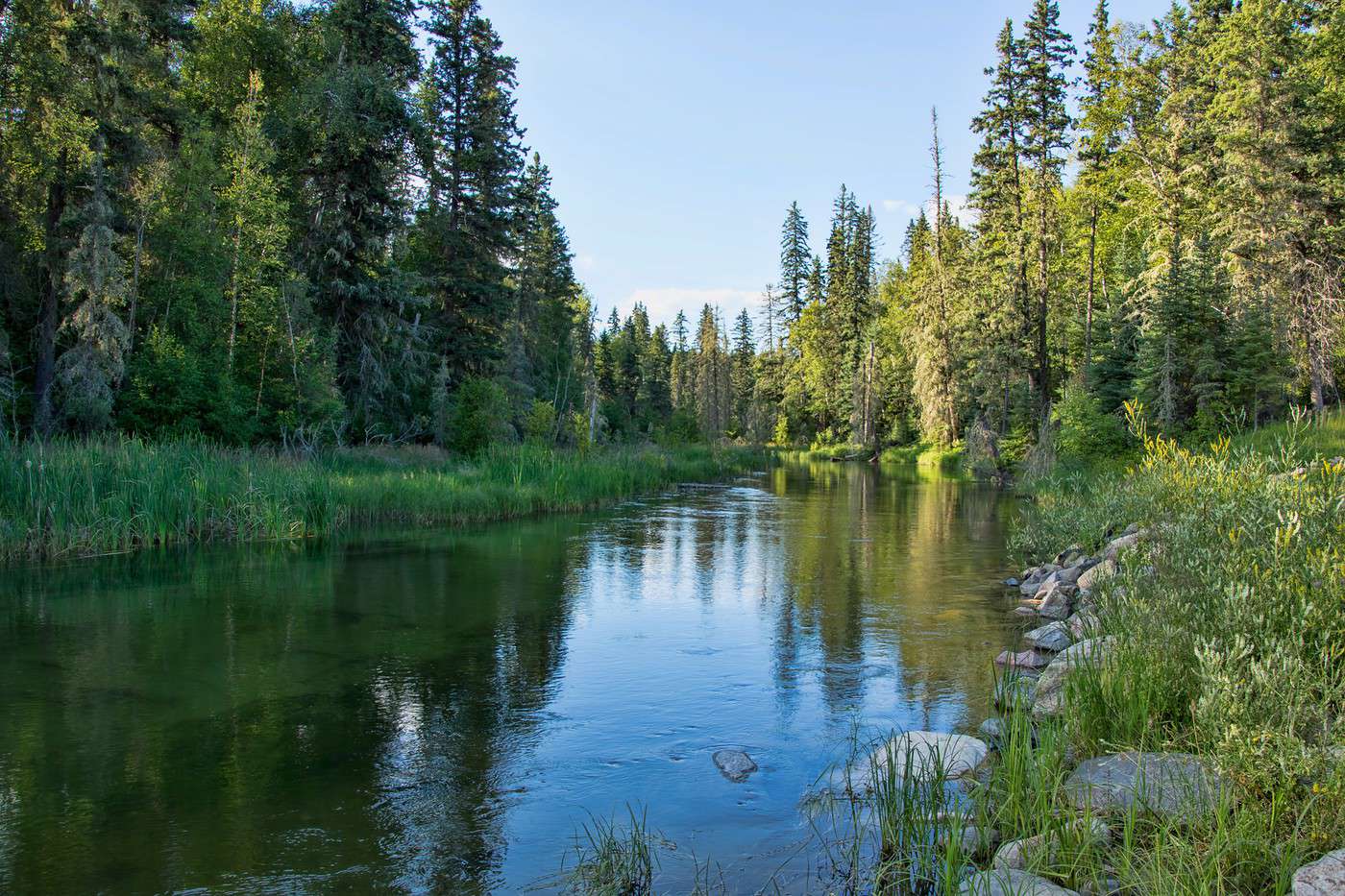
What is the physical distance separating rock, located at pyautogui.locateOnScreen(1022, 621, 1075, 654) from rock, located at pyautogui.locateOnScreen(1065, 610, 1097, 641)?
0.10m

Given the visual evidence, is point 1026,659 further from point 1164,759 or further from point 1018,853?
point 1018,853

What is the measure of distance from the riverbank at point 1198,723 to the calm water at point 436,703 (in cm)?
134

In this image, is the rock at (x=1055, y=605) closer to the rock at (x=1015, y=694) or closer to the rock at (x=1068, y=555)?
the rock at (x=1068, y=555)

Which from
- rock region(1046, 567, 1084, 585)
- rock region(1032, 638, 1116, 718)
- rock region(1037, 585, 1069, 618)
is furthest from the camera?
rock region(1046, 567, 1084, 585)

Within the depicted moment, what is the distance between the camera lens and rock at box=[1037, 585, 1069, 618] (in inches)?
429

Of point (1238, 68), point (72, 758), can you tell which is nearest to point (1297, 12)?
point (1238, 68)

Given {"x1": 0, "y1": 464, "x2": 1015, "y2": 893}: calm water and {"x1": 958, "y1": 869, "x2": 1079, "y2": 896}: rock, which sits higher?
{"x1": 958, "y1": 869, "x2": 1079, "y2": 896}: rock

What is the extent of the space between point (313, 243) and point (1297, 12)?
31307 millimetres

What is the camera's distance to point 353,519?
18.9m

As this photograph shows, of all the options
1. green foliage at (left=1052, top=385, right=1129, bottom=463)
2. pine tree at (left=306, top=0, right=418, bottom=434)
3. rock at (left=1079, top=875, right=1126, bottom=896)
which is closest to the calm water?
rock at (left=1079, top=875, right=1126, bottom=896)

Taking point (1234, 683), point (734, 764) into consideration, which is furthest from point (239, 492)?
point (1234, 683)

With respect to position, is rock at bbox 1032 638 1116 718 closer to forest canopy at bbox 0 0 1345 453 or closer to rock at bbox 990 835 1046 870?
rock at bbox 990 835 1046 870

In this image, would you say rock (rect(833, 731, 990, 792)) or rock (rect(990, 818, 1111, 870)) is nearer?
rock (rect(990, 818, 1111, 870))

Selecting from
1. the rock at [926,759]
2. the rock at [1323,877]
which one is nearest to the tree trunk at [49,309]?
the rock at [926,759]
